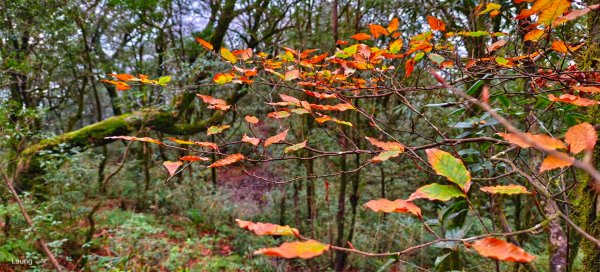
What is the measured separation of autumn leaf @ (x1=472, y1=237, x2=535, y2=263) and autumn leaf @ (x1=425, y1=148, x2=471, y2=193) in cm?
12

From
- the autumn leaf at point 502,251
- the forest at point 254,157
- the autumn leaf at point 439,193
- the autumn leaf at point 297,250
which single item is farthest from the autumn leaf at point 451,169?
the forest at point 254,157

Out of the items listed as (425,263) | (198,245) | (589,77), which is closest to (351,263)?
(425,263)

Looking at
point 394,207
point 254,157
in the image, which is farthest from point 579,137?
point 254,157

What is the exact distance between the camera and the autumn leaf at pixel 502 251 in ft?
1.26

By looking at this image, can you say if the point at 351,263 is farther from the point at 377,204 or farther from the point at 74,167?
the point at 377,204

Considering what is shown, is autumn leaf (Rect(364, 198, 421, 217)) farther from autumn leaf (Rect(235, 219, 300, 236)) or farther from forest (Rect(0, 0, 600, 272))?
forest (Rect(0, 0, 600, 272))

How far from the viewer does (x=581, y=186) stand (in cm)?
112

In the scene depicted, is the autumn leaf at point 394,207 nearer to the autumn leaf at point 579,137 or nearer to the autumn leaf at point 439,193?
the autumn leaf at point 439,193

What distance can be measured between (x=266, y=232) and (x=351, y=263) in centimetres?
398

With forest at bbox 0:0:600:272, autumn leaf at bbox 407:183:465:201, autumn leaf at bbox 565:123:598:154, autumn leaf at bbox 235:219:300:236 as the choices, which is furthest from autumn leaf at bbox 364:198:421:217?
Result: forest at bbox 0:0:600:272

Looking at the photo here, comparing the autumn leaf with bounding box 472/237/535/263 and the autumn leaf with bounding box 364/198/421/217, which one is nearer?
the autumn leaf with bounding box 472/237/535/263

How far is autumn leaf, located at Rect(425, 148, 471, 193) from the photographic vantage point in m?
0.54

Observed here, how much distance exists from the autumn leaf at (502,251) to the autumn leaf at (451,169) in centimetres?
12

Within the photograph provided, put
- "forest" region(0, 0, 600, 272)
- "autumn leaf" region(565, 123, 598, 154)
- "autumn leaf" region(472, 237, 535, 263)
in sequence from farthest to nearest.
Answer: "forest" region(0, 0, 600, 272) → "autumn leaf" region(565, 123, 598, 154) → "autumn leaf" region(472, 237, 535, 263)
